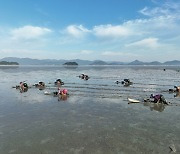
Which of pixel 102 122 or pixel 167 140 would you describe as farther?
pixel 102 122

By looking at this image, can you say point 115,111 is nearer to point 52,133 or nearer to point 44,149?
point 52,133

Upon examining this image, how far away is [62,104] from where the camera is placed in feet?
127

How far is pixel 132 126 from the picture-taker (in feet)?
87.3

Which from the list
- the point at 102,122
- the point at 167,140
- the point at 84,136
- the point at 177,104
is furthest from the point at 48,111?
the point at 177,104

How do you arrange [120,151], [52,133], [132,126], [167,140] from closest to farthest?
1. [120,151]
2. [167,140]
3. [52,133]
4. [132,126]

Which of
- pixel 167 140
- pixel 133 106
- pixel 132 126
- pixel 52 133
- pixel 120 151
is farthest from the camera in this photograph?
pixel 133 106

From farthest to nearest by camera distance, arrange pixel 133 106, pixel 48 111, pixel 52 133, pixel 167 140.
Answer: pixel 133 106 → pixel 48 111 → pixel 52 133 → pixel 167 140

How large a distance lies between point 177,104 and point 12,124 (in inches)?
1029

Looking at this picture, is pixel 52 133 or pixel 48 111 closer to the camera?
pixel 52 133

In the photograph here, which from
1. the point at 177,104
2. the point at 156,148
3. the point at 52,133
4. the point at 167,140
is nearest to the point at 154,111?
the point at 177,104

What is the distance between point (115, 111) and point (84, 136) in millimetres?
11093

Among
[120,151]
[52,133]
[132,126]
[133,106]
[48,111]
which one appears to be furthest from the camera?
[133,106]

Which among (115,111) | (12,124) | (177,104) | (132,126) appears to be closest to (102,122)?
(132,126)

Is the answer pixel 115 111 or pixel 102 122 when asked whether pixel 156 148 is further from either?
pixel 115 111
